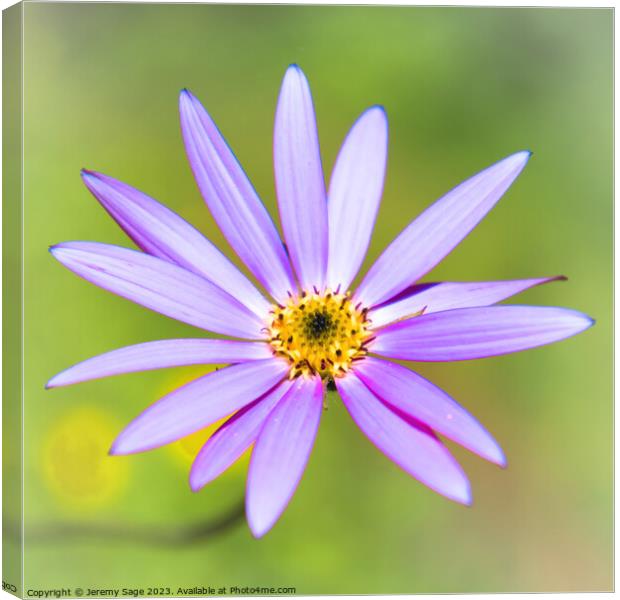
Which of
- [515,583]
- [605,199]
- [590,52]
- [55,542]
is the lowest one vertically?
[515,583]

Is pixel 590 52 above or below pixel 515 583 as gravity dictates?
above

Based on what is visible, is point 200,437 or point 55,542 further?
point 200,437

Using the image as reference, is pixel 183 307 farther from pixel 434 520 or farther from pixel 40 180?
pixel 434 520

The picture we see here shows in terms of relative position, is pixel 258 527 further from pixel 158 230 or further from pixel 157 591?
pixel 157 591

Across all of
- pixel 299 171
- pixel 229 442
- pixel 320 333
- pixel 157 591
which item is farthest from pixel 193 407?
pixel 157 591

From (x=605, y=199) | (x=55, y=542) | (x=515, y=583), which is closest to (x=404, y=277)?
(x=605, y=199)

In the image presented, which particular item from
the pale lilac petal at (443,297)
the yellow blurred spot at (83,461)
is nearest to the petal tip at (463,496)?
the pale lilac petal at (443,297)

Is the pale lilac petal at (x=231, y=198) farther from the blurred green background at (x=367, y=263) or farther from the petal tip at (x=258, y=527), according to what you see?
the petal tip at (x=258, y=527)
